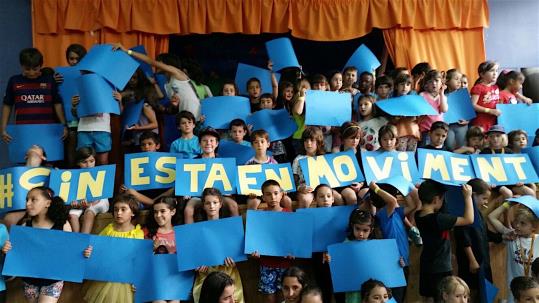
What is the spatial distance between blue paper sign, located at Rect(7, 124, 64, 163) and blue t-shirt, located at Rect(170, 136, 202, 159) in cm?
90

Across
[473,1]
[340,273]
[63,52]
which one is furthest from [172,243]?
[473,1]

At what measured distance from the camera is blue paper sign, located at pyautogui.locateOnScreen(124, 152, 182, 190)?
4.03m

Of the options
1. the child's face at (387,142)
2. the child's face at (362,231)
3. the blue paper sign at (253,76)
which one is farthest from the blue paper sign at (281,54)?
the child's face at (362,231)

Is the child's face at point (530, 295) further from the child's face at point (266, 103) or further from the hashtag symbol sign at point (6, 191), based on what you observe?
the hashtag symbol sign at point (6, 191)

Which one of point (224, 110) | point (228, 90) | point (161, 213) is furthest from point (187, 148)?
point (161, 213)

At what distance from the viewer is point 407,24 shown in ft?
20.4

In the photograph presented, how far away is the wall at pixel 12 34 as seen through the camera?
19.3 ft

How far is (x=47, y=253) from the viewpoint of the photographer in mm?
3350

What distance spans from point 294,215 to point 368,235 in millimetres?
458

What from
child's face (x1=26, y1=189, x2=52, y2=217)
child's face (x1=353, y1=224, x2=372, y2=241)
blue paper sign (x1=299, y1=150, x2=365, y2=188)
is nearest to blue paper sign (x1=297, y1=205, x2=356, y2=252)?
child's face (x1=353, y1=224, x2=372, y2=241)

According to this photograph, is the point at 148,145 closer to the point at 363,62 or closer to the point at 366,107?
the point at 366,107

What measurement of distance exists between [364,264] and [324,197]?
53 centimetres

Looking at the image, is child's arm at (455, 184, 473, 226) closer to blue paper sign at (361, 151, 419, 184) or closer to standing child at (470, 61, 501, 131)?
blue paper sign at (361, 151, 419, 184)

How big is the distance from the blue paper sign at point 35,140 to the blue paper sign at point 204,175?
110cm
